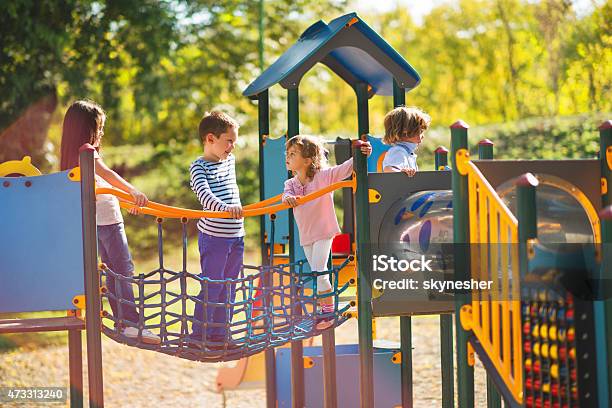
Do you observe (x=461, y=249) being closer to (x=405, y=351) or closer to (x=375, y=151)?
(x=405, y=351)

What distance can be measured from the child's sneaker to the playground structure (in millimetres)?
32

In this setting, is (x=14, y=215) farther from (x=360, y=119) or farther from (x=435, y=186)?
(x=360, y=119)

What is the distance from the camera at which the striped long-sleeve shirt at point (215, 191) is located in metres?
4.88

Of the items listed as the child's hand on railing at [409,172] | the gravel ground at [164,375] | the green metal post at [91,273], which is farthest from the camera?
the gravel ground at [164,375]

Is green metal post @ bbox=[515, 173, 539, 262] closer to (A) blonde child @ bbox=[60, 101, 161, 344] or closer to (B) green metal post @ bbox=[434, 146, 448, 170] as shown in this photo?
(A) blonde child @ bbox=[60, 101, 161, 344]

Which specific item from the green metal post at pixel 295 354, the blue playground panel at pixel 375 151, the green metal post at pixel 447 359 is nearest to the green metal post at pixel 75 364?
the green metal post at pixel 295 354

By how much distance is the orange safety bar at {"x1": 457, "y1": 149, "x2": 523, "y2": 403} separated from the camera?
3602mm

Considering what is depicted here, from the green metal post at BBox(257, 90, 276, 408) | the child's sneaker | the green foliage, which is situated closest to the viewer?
the child's sneaker

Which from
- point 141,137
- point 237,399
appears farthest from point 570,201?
point 141,137

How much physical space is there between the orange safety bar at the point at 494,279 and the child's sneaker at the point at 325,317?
1028 mm

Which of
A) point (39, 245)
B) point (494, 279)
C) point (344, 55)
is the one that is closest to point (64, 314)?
point (344, 55)

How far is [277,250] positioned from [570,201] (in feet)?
6.43

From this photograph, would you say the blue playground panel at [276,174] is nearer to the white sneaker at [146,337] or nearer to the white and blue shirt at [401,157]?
the white and blue shirt at [401,157]

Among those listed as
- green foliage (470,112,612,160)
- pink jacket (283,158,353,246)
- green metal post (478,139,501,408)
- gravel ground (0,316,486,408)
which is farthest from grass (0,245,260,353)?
green foliage (470,112,612,160)
